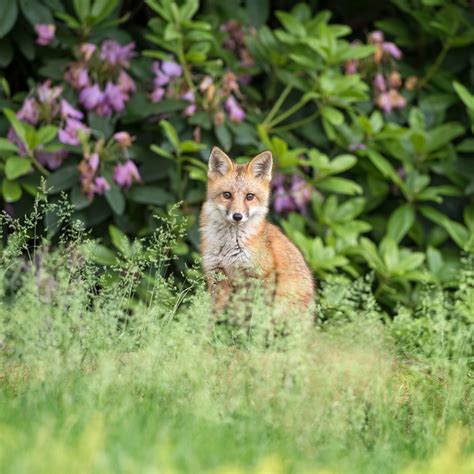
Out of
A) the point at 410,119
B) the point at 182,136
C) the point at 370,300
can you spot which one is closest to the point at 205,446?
the point at 370,300

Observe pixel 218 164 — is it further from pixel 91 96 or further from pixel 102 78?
pixel 102 78

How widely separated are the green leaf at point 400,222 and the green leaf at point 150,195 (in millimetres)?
1734

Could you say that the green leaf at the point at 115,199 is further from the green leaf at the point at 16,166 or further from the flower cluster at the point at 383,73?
the flower cluster at the point at 383,73

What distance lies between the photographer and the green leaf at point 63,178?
8250mm

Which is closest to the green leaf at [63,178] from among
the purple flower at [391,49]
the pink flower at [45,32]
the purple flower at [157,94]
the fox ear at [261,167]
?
the purple flower at [157,94]

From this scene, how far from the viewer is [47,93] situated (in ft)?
27.7

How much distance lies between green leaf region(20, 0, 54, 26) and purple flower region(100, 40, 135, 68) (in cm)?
44

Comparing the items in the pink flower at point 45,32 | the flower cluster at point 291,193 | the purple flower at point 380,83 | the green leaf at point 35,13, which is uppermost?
the green leaf at point 35,13

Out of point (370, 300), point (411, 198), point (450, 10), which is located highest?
point (450, 10)

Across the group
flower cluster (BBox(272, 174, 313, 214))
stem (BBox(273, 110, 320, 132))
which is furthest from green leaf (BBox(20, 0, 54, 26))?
flower cluster (BBox(272, 174, 313, 214))

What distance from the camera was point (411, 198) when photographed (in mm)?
9125

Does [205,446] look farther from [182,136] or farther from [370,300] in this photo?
[182,136]

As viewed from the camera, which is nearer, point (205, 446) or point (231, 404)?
point (205, 446)

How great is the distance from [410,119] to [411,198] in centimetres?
63
